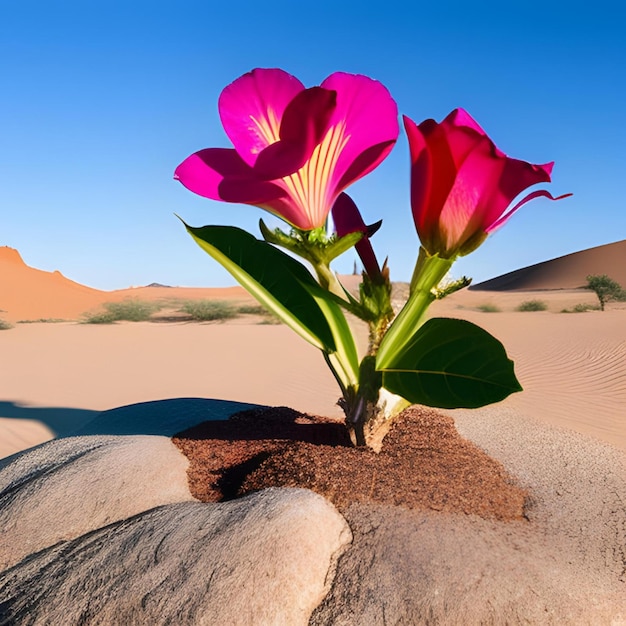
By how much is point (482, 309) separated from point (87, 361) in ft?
64.6

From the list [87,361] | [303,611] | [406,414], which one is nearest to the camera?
[303,611]


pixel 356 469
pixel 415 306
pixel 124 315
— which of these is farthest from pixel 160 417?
pixel 124 315

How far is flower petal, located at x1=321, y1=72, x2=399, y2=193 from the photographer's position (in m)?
1.80

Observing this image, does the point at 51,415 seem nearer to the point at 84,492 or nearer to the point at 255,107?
the point at 84,492

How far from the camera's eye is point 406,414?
391 cm

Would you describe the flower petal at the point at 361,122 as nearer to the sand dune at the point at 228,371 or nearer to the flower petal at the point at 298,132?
the flower petal at the point at 298,132

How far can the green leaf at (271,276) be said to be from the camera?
2482 mm

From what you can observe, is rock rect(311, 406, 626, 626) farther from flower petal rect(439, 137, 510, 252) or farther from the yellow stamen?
the yellow stamen

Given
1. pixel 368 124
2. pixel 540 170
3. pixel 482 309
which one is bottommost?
pixel 482 309

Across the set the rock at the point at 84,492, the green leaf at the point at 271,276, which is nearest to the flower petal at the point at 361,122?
the green leaf at the point at 271,276

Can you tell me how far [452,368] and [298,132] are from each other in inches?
42.7

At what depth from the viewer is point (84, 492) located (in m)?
2.74

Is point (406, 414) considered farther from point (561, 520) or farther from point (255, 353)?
point (255, 353)

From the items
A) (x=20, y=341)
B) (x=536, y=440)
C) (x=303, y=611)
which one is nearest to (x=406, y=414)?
(x=536, y=440)
